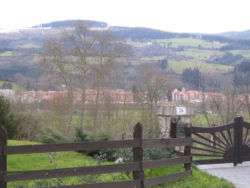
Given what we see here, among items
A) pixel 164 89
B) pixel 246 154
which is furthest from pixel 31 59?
pixel 246 154

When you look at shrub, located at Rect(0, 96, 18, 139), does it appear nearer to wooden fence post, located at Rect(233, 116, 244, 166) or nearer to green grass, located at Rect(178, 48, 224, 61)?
wooden fence post, located at Rect(233, 116, 244, 166)

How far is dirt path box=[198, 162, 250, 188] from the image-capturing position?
16.4m

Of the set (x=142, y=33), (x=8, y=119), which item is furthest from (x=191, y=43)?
(x=8, y=119)

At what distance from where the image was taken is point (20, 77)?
193ft

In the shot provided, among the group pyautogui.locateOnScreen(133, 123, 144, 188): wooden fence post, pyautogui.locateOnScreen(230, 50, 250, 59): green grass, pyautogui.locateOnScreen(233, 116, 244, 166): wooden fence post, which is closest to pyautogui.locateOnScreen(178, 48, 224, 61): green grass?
pyautogui.locateOnScreen(230, 50, 250, 59): green grass

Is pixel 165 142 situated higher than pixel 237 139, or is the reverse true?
pixel 165 142

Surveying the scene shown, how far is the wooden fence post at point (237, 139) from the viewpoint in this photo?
20516 mm

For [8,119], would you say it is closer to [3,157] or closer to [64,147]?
[64,147]

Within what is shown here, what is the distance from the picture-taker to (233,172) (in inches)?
741

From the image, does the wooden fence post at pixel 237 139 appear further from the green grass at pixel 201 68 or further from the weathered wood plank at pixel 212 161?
the green grass at pixel 201 68

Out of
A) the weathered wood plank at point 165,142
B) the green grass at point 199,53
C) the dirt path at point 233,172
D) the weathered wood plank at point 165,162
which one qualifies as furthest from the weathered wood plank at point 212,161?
the green grass at point 199,53

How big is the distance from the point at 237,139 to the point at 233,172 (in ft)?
6.71

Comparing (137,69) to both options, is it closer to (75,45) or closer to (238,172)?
(75,45)

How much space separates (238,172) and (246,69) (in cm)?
5703
